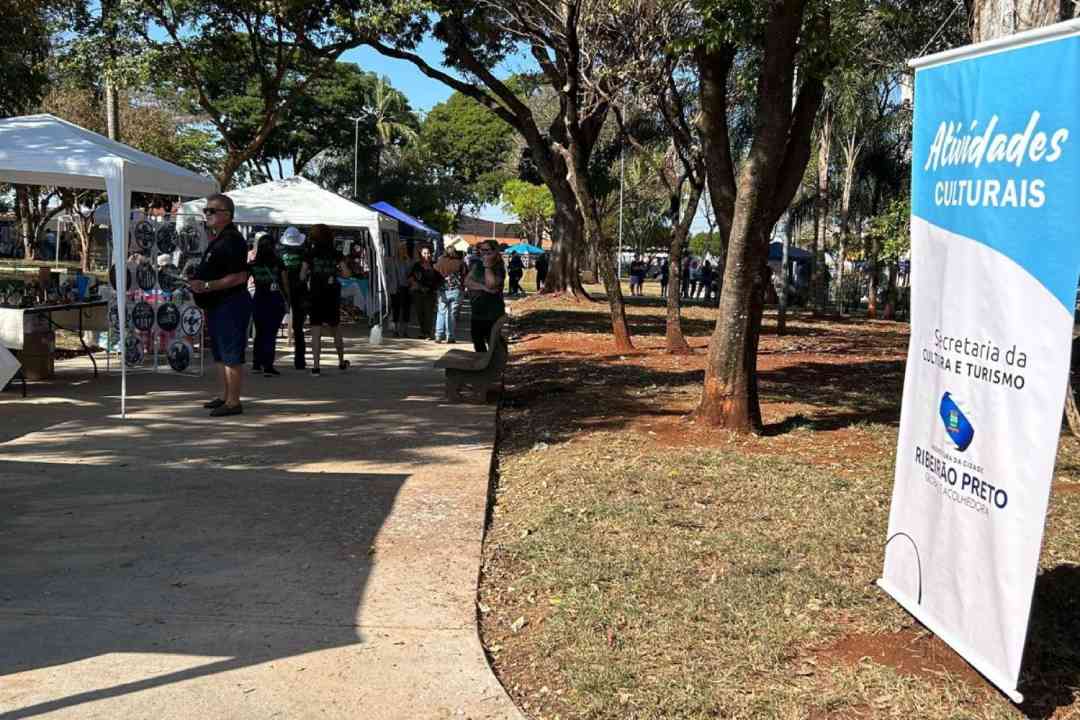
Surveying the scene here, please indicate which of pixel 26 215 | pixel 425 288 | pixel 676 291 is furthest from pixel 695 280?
pixel 676 291

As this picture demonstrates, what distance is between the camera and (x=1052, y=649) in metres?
4.11

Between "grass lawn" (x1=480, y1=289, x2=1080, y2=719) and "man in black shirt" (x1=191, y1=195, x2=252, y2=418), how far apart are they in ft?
7.74

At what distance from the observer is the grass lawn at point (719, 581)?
385cm

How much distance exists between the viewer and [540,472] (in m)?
7.28

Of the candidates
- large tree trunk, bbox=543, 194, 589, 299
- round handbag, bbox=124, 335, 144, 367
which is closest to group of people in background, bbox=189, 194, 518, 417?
round handbag, bbox=124, 335, 144, 367

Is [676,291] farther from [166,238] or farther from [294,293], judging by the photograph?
[166,238]

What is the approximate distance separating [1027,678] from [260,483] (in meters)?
4.48

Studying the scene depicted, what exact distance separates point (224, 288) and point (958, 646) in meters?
6.54

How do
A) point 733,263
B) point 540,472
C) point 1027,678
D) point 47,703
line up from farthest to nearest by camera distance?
→ point 733,263 < point 540,472 < point 1027,678 < point 47,703

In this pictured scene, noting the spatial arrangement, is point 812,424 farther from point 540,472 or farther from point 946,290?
point 946,290

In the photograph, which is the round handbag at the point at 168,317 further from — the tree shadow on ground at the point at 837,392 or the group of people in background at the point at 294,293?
the tree shadow on ground at the point at 837,392

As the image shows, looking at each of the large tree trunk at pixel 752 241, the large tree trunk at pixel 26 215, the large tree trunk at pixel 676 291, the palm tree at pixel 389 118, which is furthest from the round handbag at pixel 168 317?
the palm tree at pixel 389 118

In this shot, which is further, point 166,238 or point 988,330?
point 166,238

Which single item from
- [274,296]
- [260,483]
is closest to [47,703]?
[260,483]
